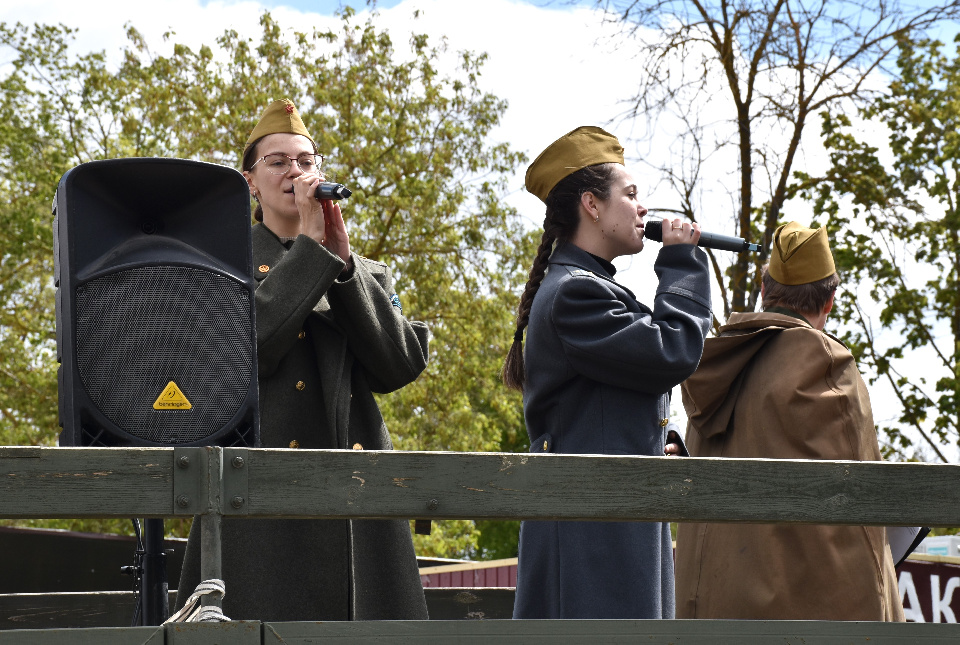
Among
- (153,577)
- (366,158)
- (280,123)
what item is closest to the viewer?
(153,577)

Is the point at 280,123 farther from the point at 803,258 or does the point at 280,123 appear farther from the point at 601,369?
the point at 803,258

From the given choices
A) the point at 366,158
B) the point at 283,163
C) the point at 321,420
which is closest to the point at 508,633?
the point at 321,420

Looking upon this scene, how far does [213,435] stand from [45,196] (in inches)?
610

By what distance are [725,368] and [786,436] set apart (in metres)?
0.26

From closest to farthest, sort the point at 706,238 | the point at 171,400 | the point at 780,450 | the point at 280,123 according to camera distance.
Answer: the point at 171,400 → the point at 706,238 → the point at 780,450 → the point at 280,123

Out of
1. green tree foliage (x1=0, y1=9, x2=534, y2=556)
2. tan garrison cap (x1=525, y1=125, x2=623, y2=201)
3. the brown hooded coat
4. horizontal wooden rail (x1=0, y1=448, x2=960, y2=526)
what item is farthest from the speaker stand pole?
green tree foliage (x1=0, y1=9, x2=534, y2=556)

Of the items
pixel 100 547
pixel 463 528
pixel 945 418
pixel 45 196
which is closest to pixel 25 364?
pixel 45 196

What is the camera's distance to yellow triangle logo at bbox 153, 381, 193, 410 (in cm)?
241

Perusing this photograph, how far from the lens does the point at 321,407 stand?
9.82ft

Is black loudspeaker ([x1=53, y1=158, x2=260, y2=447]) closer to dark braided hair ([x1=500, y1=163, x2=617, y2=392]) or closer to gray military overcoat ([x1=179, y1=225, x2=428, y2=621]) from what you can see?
gray military overcoat ([x1=179, y1=225, x2=428, y2=621])

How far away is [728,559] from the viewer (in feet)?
10.3

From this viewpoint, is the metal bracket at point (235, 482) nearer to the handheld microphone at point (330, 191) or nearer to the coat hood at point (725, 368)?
the handheld microphone at point (330, 191)

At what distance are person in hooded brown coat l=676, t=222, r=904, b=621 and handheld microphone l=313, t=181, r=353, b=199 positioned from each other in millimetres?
1142

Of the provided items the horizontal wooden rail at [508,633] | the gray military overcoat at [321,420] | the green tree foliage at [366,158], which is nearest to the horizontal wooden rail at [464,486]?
the horizontal wooden rail at [508,633]
